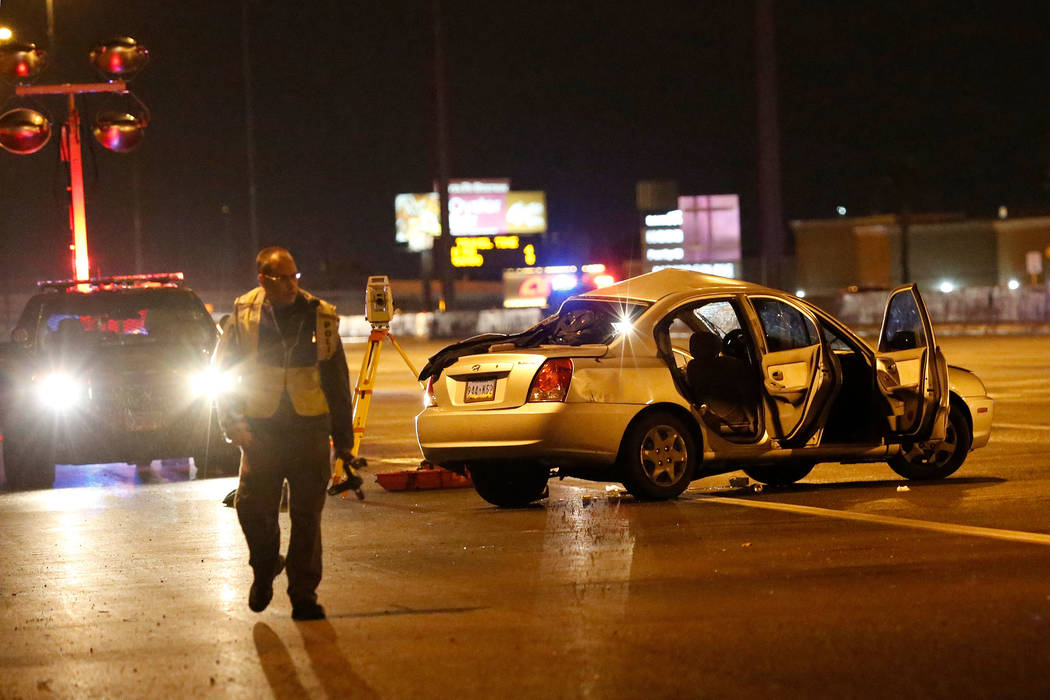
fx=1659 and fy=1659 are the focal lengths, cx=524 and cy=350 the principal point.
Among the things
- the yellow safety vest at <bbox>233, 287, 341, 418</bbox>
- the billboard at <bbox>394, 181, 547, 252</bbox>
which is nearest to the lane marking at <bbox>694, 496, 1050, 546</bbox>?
the yellow safety vest at <bbox>233, 287, 341, 418</bbox>

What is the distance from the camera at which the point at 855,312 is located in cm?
5681

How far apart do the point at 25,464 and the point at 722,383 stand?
660 centimetres

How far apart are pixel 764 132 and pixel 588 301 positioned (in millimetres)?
30552

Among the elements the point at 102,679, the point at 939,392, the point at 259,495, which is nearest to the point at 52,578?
the point at 259,495

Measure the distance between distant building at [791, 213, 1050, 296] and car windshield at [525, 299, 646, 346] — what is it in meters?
74.3

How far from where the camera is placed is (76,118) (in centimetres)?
1814

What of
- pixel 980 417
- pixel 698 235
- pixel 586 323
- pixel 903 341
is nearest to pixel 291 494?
pixel 586 323

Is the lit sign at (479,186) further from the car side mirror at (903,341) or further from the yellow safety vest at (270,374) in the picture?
the yellow safety vest at (270,374)

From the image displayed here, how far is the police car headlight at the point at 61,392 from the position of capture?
1508 centimetres

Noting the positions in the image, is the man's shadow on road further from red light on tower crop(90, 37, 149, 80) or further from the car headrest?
red light on tower crop(90, 37, 149, 80)

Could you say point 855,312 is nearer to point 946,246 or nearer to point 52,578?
point 946,246

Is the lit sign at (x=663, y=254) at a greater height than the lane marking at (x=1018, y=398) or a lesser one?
greater

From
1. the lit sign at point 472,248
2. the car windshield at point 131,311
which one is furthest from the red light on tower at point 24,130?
the lit sign at point 472,248

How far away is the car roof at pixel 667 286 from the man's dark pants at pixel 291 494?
496cm
